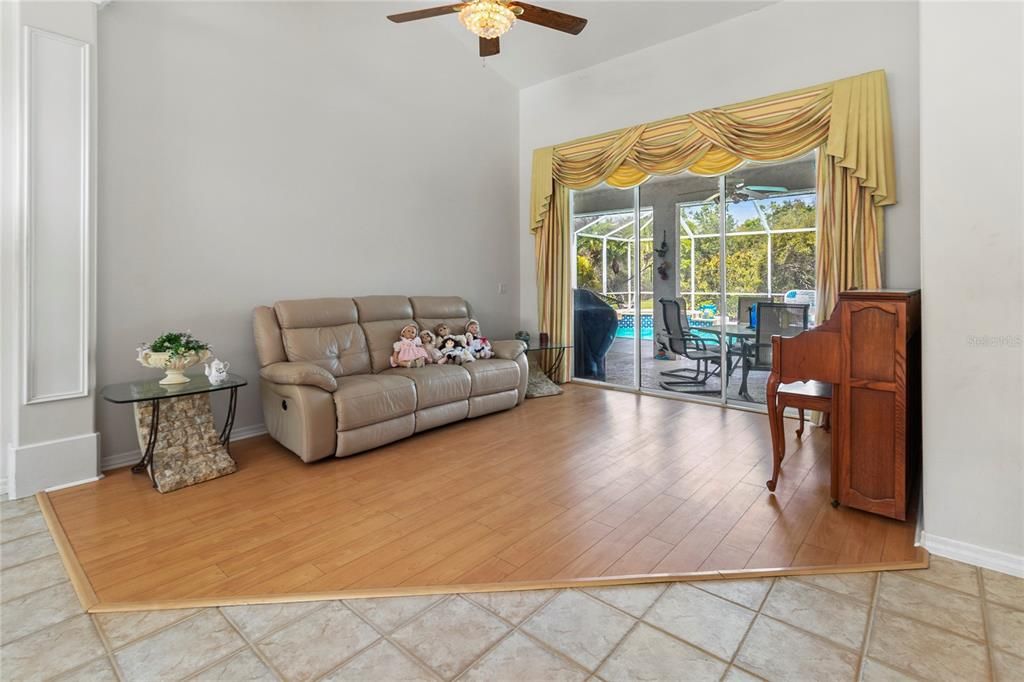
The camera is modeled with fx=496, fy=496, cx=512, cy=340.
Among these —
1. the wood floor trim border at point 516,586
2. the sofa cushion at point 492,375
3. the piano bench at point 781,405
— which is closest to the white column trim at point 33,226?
the wood floor trim border at point 516,586

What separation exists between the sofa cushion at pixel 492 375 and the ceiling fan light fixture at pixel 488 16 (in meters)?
2.36

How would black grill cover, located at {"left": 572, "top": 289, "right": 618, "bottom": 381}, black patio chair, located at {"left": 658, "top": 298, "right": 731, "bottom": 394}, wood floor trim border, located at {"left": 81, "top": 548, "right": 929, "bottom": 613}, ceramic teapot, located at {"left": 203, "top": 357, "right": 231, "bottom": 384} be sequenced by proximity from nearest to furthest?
1. wood floor trim border, located at {"left": 81, "top": 548, "right": 929, "bottom": 613}
2. ceramic teapot, located at {"left": 203, "top": 357, "right": 231, "bottom": 384}
3. black patio chair, located at {"left": 658, "top": 298, "right": 731, "bottom": 394}
4. black grill cover, located at {"left": 572, "top": 289, "right": 618, "bottom": 381}

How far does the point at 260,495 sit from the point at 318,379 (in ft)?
2.43

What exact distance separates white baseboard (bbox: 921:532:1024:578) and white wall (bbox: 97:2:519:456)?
4.11 m

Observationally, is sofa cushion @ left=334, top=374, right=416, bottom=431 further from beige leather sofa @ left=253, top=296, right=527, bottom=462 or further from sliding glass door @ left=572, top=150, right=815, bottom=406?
sliding glass door @ left=572, top=150, right=815, bottom=406

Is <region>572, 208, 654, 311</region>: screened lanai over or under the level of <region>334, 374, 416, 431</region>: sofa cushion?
over

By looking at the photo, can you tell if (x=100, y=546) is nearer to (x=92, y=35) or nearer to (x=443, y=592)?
(x=443, y=592)

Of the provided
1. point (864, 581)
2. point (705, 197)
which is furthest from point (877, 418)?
point (705, 197)

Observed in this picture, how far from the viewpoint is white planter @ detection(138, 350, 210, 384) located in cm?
290

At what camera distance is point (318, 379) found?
3.10m

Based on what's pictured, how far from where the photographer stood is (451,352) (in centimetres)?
432

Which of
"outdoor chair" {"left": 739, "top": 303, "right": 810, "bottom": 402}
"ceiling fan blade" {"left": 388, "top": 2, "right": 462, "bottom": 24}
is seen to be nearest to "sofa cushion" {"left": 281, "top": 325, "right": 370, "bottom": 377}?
"ceiling fan blade" {"left": 388, "top": 2, "right": 462, "bottom": 24}

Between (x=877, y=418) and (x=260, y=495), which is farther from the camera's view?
(x=260, y=495)

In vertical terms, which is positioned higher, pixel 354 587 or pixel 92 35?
pixel 92 35
